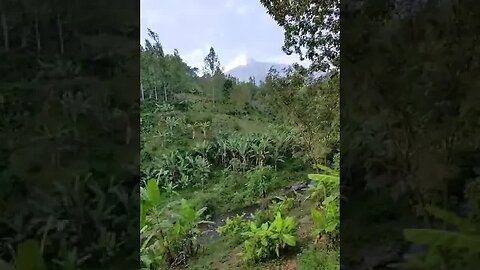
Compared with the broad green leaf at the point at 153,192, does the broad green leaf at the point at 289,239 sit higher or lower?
lower

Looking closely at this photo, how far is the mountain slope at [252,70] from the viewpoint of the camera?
5.59 feet

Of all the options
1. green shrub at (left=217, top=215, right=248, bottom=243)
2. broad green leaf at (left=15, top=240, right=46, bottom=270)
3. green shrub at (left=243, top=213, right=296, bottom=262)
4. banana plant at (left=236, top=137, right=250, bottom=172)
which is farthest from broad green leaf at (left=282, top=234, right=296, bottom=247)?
broad green leaf at (left=15, top=240, right=46, bottom=270)

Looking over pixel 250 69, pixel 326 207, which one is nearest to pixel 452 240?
pixel 326 207

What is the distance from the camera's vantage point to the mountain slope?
1.71 metres

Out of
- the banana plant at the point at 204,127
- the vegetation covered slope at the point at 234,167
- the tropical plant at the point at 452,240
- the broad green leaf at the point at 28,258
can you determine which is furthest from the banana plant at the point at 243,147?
the broad green leaf at the point at 28,258

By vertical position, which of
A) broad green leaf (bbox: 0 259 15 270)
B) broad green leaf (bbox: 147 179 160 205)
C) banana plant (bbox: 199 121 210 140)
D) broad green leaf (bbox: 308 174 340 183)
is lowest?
broad green leaf (bbox: 0 259 15 270)

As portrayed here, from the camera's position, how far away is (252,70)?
171 cm

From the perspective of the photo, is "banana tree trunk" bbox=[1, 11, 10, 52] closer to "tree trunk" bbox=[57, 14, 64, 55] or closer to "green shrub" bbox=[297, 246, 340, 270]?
"tree trunk" bbox=[57, 14, 64, 55]

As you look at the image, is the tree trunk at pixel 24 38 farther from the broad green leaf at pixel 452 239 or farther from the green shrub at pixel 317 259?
the broad green leaf at pixel 452 239

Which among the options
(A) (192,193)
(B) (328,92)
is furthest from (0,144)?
(B) (328,92)

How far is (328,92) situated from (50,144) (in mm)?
850

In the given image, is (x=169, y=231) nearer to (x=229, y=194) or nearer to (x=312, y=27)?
(x=229, y=194)

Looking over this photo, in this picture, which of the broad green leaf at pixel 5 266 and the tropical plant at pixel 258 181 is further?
the tropical plant at pixel 258 181

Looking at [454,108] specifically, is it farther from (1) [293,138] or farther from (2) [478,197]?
(1) [293,138]
